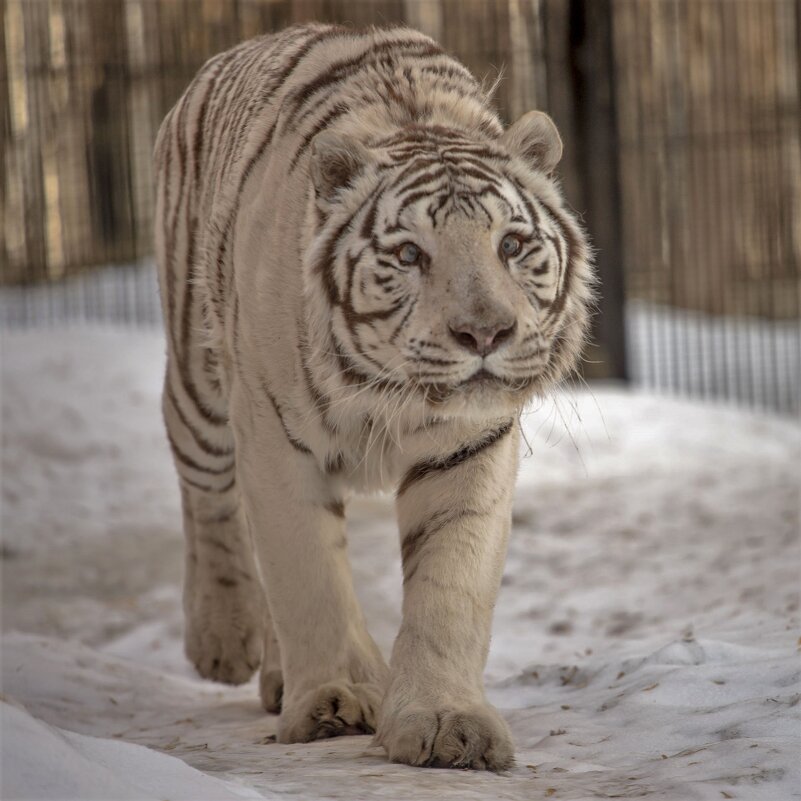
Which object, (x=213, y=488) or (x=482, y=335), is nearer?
(x=482, y=335)

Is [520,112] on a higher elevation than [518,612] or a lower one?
higher

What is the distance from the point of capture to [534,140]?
2.93 m

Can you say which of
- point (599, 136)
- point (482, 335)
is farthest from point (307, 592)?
point (599, 136)

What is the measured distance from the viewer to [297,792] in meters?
2.28

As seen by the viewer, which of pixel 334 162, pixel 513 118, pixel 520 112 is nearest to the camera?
pixel 334 162

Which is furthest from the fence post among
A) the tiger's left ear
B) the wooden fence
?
the tiger's left ear

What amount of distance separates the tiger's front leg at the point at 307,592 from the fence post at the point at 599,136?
5683mm

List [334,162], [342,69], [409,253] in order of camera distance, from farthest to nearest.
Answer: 1. [342,69]
2. [334,162]
3. [409,253]

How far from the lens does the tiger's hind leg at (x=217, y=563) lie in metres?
3.97

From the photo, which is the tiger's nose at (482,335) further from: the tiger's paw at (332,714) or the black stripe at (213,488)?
the black stripe at (213,488)

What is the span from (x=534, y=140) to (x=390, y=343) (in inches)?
22.1

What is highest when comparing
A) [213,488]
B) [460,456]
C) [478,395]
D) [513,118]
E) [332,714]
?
[513,118]

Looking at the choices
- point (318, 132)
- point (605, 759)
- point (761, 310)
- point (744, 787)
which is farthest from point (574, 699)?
point (761, 310)

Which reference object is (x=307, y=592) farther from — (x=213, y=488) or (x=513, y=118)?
(x=513, y=118)
